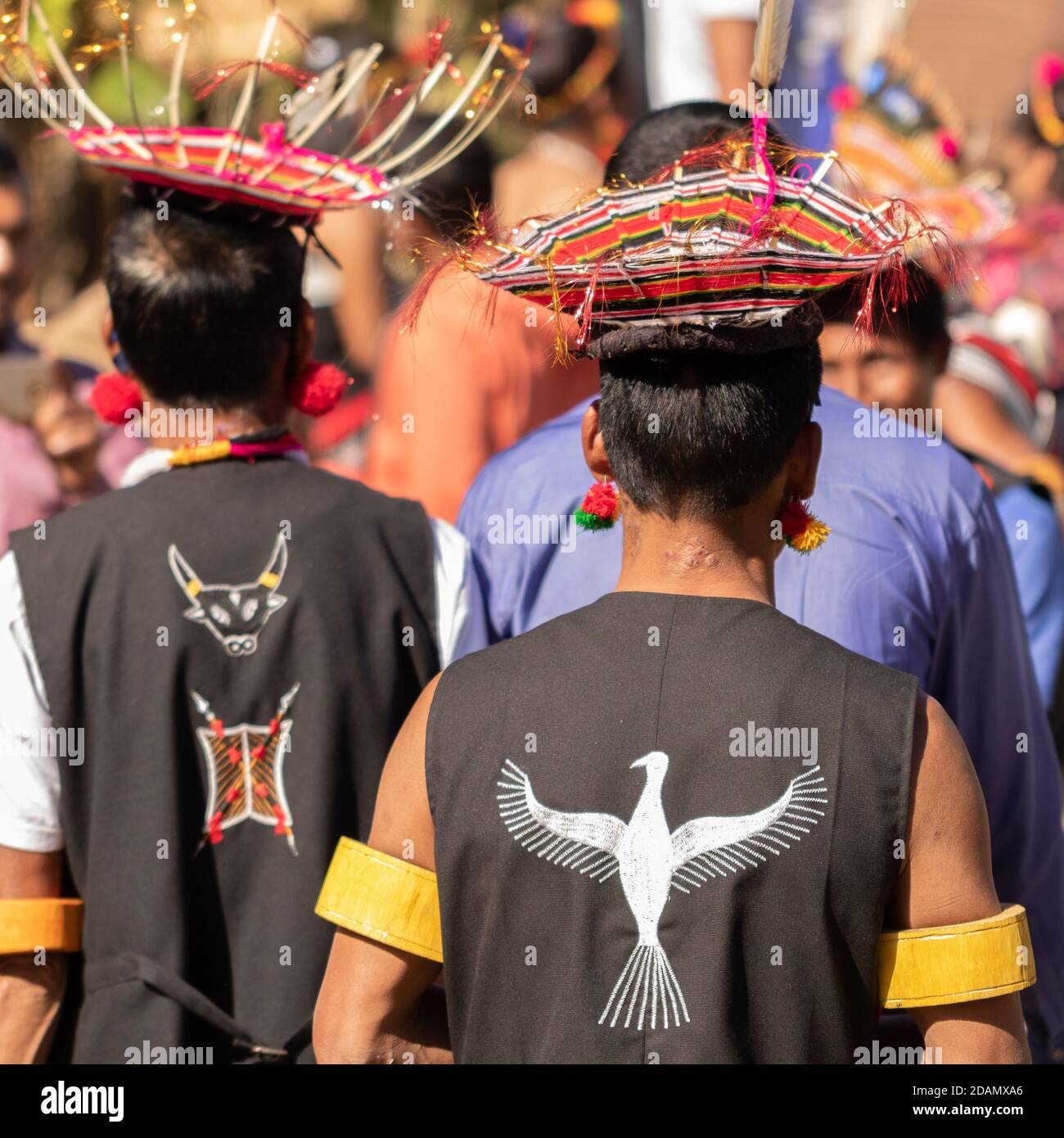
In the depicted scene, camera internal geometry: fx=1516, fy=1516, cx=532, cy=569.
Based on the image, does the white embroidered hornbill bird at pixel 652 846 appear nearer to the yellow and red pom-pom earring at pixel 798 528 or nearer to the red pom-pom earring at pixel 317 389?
the yellow and red pom-pom earring at pixel 798 528

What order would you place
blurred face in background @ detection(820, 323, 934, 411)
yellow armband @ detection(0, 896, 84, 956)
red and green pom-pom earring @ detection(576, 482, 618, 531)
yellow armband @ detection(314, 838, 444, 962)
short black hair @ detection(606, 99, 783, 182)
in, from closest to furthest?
yellow armband @ detection(314, 838, 444, 962) → red and green pom-pom earring @ detection(576, 482, 618, 531) → yellow armband @ detection(0, 896, 84, 956) → short black hair @ detection(606, 99, 783, 182) → blurred face in background @ detection(820, 323, 934, 411)

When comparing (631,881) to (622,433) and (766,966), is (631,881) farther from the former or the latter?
(622,433)

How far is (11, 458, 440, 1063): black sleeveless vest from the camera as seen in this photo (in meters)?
2.14

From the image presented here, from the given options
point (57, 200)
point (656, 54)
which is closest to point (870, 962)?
point (656, 54)

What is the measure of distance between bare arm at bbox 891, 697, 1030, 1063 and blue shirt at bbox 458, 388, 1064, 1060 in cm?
68

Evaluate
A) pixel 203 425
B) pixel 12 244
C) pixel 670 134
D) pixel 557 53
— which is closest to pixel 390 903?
pixel 203 425

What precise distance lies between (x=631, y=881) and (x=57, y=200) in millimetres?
7892

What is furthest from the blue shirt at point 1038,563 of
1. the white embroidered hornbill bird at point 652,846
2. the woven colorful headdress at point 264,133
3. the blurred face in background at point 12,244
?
the blurred face in background at point 12,244

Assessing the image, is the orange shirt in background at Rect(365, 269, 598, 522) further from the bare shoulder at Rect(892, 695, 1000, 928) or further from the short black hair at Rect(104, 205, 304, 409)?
the bare shoulder at Rect(892, 695, 1000, 928)

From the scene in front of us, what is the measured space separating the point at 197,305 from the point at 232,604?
457 millimetres

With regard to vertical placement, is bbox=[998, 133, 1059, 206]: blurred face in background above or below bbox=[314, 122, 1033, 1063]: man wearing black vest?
above

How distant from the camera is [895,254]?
1669 millimetres

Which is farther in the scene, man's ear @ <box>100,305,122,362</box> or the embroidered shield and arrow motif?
man's ear @ <box>100,305,122,362</box>

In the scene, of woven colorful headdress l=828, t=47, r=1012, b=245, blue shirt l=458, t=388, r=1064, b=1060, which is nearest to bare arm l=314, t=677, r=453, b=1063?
blue shirt l=458, t=388, r=1064, b=1060
